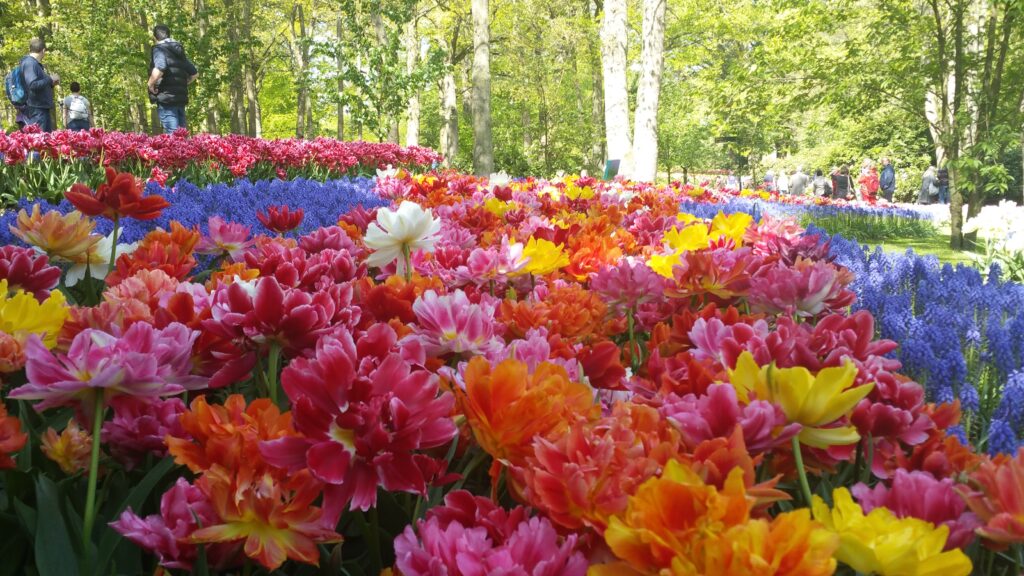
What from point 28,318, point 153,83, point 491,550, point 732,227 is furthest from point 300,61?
point 491,550

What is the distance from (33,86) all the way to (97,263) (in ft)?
36.5

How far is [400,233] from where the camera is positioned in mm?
1645

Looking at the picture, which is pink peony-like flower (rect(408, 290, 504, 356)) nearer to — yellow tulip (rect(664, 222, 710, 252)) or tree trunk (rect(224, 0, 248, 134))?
yellow tulip (rect(664, 222, 710, 252))

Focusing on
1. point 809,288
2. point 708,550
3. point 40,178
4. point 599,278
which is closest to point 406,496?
point 708,550

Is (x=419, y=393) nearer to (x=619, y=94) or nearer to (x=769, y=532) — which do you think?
(x=769, y=532)

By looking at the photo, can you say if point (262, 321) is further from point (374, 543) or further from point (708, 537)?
point (708, 537)

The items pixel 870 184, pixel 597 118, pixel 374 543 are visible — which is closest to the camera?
pixel 374 543

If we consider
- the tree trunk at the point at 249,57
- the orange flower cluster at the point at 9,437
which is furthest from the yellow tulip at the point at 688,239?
the tree trunk at the point at 249,57

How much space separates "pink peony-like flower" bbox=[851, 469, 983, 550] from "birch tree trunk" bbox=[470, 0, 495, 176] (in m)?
14.1

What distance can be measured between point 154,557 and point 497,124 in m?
30.9

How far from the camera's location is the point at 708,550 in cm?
55

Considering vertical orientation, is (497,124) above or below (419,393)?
above

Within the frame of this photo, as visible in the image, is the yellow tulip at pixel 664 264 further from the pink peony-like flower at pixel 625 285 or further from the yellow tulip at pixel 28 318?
the yellow tulip at pixel 28 318

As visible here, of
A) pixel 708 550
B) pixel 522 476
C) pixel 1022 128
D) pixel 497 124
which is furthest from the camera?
pixel 497 124
